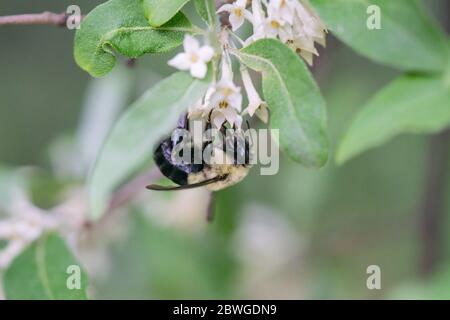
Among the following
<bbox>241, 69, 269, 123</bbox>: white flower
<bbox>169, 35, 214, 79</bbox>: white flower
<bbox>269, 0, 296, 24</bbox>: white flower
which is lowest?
<bbox>241, 69, 269, 123</bbox>: white flower

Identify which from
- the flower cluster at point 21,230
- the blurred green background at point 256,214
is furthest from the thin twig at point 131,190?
the blurred green background at point 256,214

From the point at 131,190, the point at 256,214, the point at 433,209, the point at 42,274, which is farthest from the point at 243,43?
the point at 256,214

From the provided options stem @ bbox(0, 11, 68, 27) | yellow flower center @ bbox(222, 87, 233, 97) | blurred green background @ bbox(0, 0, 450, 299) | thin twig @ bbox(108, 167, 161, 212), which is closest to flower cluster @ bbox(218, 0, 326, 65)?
yellow flower center @ bbox(222, 87, 233, 97)

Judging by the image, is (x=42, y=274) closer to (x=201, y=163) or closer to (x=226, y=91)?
(x=201, y=163)

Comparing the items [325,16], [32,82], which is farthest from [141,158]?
Answer: [32,82]

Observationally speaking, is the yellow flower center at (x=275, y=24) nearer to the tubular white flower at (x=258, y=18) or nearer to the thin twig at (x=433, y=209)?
the tubular white flower at (x=258, y=18)

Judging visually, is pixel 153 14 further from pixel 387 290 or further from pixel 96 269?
pixel 387 290

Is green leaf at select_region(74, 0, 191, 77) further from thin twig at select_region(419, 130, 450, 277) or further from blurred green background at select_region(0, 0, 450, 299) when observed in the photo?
thin twig at select_region(419, 130, 450, 277)
